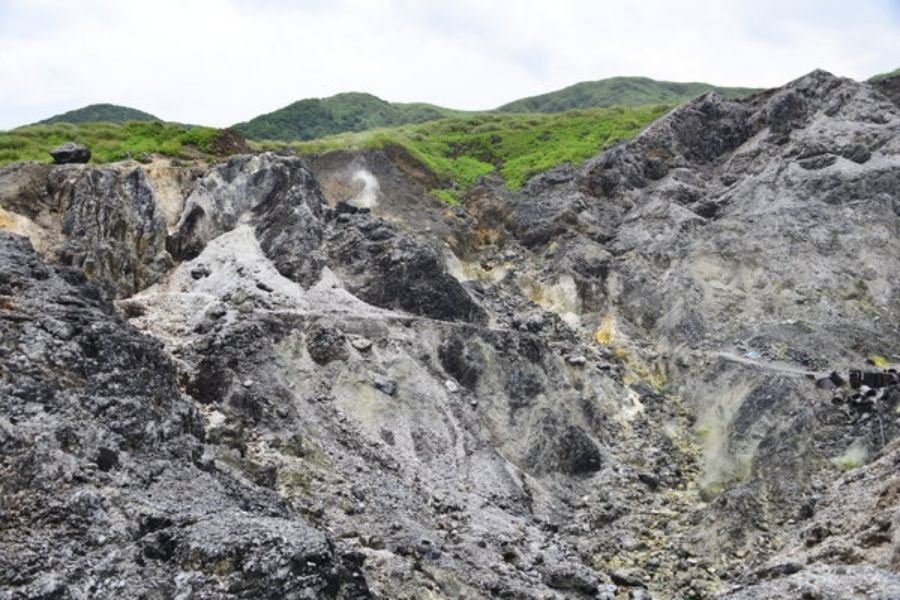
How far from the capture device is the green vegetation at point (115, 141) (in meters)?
38.9

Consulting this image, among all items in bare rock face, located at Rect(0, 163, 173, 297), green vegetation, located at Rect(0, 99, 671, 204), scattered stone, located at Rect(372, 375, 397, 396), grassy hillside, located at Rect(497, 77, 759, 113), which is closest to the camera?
scattered stone, located at Rect(372, 375, 397, 396)

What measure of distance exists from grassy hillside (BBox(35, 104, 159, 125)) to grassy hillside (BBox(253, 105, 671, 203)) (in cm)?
5021

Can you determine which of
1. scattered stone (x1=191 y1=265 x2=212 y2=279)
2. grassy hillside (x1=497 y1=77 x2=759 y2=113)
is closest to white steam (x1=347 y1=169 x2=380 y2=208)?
scattered stone (x1=191 y1=265 x2=212 y2=279)

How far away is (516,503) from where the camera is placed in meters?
25.4

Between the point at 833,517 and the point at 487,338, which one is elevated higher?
the point at 487,338

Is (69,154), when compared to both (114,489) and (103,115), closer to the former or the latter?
(114,489)

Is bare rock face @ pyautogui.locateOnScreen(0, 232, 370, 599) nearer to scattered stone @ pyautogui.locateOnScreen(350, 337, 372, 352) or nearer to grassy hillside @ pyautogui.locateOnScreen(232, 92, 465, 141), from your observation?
scattered stone @ pyautogui.locateOnScreen(350, 337, 372, 352)

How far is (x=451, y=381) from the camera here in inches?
1175

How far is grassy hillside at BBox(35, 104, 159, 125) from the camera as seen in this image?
103 metres

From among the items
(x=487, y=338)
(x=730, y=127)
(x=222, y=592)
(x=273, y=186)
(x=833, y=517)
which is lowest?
(x=222, y=592)

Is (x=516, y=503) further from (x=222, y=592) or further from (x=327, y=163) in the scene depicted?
(x=327, y=163)

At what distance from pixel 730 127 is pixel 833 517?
38.8 meters

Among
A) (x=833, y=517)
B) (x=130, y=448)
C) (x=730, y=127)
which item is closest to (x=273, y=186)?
(x=130, y=448)

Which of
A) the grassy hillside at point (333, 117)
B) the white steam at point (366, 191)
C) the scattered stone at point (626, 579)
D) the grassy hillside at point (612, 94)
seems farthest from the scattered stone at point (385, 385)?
the grassy hillside at point (612, 94)
